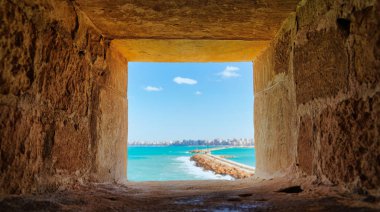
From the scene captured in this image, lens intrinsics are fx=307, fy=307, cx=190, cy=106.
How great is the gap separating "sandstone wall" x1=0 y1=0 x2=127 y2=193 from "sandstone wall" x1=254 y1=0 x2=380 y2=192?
122 centimetres

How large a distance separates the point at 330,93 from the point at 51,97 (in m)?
1.26

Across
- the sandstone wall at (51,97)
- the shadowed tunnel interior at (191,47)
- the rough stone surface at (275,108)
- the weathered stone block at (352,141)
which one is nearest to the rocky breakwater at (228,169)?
the rough stone surface at (275,108)

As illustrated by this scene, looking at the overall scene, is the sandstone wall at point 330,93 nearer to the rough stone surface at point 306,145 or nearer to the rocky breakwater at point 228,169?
the rough stone surface at point 306,145

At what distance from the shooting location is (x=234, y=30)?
208 cm

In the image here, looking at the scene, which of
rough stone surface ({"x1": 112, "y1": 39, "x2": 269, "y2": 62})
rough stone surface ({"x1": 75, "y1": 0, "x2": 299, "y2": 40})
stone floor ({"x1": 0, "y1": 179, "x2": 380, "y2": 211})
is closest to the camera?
stone floor ({"x1": 0, "y1": 179, "x2": 380, "y2": 211})

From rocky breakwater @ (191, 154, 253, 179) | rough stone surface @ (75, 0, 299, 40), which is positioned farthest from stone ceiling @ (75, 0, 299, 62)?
rocky breakwater @ (191, 154, 253, 179)

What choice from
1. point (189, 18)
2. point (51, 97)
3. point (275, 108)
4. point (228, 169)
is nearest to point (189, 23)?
point (189, 18)

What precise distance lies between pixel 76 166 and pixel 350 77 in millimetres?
1425

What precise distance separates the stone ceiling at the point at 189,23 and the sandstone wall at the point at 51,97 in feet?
0.59

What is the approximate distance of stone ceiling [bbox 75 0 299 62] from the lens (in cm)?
168

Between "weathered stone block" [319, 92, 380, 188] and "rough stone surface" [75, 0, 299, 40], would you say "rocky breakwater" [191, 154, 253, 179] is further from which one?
"weathered stone block" [319, 92, 380, 188]

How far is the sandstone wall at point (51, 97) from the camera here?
42.9 inches

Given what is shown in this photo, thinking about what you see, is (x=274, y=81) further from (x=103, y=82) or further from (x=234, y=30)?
(x=103, y=82)

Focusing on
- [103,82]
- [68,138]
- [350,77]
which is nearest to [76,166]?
[68,138]
